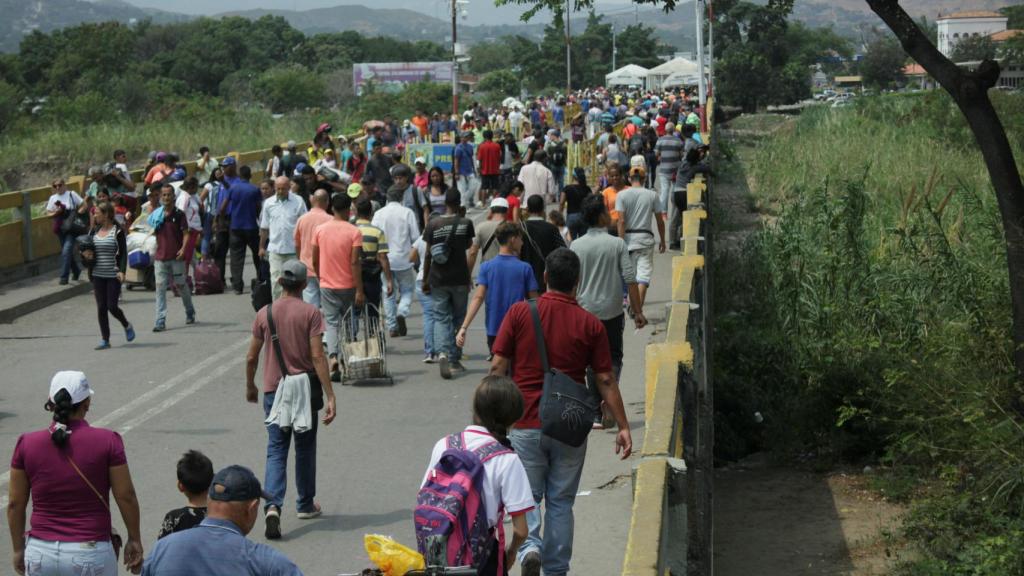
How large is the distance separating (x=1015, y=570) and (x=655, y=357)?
341cm

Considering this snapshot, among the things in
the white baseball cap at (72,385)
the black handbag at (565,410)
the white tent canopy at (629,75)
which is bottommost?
the black handbag at (565,410)

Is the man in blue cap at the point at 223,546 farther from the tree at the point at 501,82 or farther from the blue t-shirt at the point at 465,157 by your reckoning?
the tree at the point at 501,82

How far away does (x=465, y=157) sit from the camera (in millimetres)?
26234

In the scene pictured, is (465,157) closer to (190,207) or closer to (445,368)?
(190,207)

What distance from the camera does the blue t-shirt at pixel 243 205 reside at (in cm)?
1800

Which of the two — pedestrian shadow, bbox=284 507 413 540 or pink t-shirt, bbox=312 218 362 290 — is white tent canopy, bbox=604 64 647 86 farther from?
pedestrian shadow, bbox=284 507 413 540

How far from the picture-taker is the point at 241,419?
1196cm

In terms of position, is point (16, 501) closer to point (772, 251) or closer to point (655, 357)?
point (655, 357)

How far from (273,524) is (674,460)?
4127 millimetres

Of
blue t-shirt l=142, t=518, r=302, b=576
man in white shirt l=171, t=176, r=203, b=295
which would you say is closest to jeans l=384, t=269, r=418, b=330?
man in white shirt l=171, t=176, r=203, b=295

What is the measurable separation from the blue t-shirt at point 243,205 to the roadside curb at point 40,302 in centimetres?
290

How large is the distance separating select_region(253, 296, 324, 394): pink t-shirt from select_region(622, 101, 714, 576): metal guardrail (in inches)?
91.2

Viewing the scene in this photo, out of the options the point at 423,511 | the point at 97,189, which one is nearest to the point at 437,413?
the point at 423,511

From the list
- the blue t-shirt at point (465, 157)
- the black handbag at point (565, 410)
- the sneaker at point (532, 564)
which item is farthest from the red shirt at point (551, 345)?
the blue t-shirt at point (465, 157)
